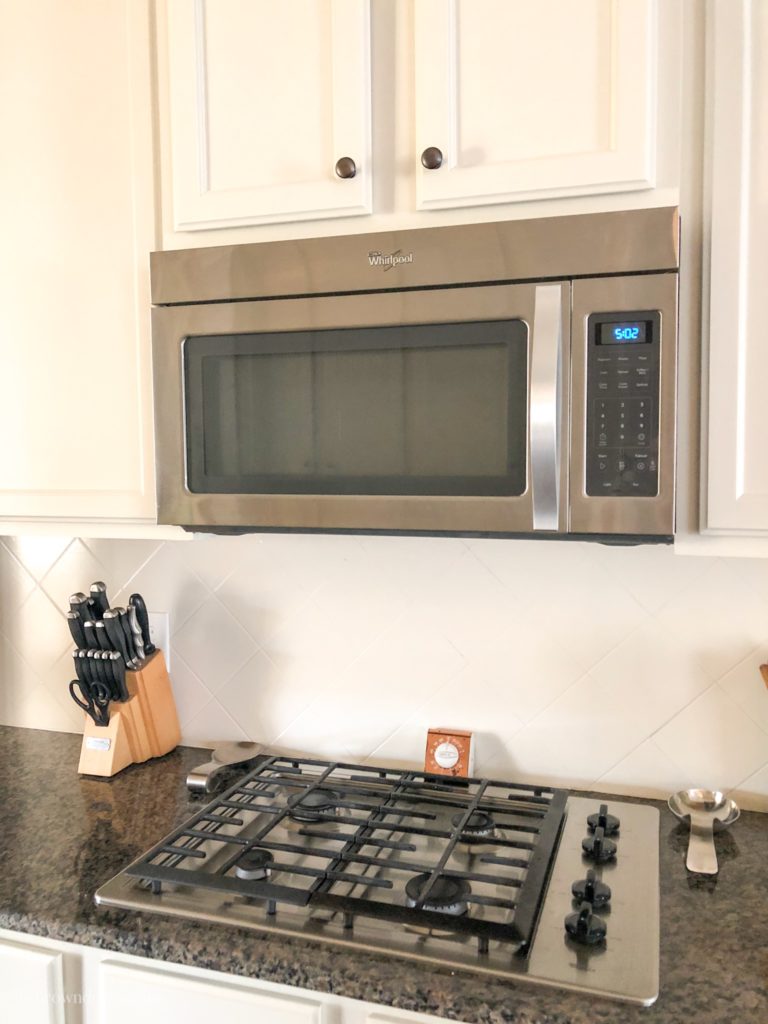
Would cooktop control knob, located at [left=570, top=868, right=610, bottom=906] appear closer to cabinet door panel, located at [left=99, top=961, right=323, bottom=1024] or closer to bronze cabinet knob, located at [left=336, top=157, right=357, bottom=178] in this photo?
cabinet door panel, located at [left=99, top=961, right=323, bottom=1024]

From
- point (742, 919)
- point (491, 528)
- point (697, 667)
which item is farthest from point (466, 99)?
point (742, 919)

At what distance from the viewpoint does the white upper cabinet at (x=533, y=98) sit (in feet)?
3.67

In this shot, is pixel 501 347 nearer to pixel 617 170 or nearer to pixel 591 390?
pixel 591 390

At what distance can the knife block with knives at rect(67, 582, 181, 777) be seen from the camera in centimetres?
162

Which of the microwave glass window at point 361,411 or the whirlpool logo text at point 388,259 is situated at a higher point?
the whirlpool logo text at point 388,259

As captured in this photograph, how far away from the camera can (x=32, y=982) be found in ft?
3.79

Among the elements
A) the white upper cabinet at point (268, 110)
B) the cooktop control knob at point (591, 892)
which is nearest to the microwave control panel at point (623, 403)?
the white upper cabinet at point (268, 110)

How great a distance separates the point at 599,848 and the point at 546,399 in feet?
2.17

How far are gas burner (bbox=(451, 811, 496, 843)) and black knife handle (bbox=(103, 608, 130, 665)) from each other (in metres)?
0.70

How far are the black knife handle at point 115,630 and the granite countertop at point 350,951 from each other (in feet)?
0.89

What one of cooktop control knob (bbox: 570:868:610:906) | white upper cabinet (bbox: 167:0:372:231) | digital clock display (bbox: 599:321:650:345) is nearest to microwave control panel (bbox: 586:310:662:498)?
digital clock display (bbox: 599:321:650:345)

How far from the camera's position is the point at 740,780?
1.45 metres

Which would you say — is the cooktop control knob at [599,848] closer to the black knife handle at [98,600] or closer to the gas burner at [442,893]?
the gas burner at [442,893]

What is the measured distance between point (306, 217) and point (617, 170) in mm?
444
